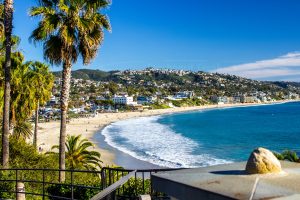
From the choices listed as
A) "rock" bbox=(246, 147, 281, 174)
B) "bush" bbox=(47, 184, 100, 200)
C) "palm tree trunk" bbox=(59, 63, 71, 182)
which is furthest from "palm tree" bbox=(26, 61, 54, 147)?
"rock" bbox=(246, 147, 281, 174)

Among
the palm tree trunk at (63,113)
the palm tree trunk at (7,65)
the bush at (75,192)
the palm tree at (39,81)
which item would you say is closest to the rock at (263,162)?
the bush at (75,192)

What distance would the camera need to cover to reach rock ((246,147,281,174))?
11.5 ft

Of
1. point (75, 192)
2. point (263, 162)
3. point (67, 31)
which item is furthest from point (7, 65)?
point (263, 162)

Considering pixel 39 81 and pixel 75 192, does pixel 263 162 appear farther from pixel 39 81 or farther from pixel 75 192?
pixel 39 81

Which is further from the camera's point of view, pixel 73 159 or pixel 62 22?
pixel 73 159

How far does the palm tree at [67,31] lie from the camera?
15828 millimetres

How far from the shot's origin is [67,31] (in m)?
15.8

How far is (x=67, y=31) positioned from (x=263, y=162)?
1340 centimetres

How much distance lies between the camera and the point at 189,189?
12.1 ft

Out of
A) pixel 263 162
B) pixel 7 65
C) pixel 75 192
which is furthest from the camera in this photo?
pixel 7 65

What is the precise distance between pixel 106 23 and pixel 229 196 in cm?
1441

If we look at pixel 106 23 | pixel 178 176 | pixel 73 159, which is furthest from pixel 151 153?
pixel 178 176

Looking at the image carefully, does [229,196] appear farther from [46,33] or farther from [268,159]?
[46,33]

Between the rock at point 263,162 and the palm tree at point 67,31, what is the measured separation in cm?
1278
